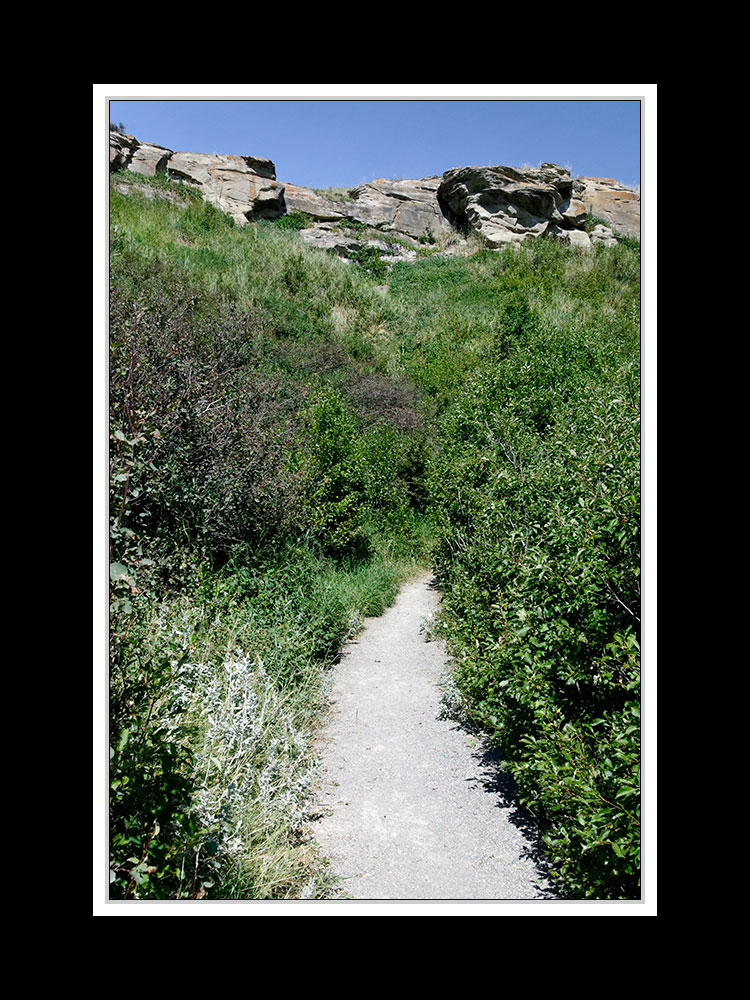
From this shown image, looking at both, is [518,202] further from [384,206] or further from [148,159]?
[148,159]

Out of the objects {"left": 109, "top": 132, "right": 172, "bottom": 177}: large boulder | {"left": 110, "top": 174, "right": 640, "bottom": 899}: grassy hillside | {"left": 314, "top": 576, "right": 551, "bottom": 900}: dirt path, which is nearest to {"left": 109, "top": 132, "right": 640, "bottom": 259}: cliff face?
{"left": 109, "top": 132, "right": 172, "bottom": 177}: large boulder

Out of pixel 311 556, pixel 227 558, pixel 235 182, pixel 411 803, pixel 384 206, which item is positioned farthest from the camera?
pixel 384 206

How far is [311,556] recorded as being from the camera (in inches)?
303

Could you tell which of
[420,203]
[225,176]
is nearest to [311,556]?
[225,176]

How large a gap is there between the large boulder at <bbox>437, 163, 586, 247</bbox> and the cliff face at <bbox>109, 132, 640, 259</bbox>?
4 cm

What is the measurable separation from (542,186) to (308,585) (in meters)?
24.9

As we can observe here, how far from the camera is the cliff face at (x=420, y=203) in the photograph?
2316cm

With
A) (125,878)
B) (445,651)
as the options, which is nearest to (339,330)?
(445,651)

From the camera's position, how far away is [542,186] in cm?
→ 2552

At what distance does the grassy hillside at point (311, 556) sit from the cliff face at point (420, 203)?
33.3 ft

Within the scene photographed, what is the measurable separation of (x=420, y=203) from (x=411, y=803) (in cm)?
2982

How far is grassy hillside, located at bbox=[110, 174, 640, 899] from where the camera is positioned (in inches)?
95.3

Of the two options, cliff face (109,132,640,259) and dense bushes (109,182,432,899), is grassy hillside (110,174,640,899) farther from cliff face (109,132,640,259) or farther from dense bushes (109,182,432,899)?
cliff face (109,132,640,259)

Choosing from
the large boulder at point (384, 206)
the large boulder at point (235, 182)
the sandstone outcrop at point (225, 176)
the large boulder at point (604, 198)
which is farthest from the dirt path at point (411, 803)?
the large boulder at point (604, 198)
